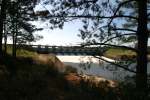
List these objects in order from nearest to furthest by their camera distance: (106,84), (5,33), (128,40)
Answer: (106,84) < (128,40) < (5,33)

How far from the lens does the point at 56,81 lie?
19.8m

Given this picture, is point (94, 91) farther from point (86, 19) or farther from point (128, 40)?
point (128, 40)

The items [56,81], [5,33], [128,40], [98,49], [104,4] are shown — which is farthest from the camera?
[5,33]

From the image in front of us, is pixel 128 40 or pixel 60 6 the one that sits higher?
pixel 60 6

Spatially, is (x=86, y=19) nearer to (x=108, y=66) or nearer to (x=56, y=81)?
(x=108, y=66)

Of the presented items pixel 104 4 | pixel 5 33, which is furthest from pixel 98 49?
pixel 5 33

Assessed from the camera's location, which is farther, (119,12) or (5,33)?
(5,33)

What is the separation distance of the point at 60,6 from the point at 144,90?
4785 mm

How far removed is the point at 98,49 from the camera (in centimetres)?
1289

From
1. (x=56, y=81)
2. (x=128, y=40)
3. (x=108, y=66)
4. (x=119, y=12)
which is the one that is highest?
(x=119, y=12)

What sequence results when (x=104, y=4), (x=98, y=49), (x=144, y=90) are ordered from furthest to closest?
(x=98, y=49)
(x=104, y=4)
(x=144, y=90)

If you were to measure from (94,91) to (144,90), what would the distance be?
112 cm

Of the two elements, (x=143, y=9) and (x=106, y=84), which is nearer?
(x=106, y=84)

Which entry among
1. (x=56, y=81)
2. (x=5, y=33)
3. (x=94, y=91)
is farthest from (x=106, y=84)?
(x=5, y=33)
